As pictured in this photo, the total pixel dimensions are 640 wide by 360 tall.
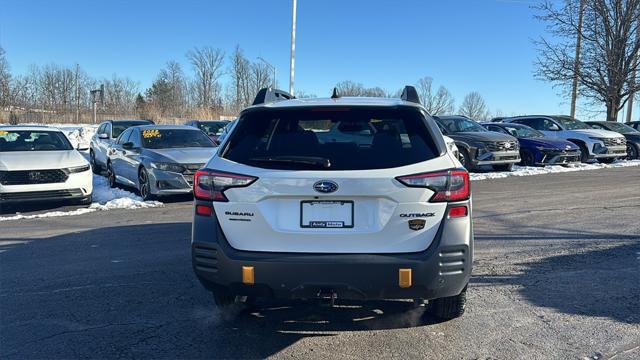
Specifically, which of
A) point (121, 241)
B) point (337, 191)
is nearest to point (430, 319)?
point (337, 191)

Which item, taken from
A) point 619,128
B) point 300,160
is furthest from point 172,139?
point 619,128

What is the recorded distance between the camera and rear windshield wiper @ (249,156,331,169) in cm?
327

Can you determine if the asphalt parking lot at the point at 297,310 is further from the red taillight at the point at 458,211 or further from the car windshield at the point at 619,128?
→ the car windshield at the point at 619,128

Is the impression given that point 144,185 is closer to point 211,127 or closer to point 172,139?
point 172,139

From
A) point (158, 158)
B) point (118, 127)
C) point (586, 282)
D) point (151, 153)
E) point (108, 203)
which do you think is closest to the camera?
point (586, 282)

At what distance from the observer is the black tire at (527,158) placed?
17141 mm

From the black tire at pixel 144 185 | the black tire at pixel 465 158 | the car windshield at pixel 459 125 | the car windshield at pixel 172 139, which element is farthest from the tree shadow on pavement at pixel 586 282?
the car windshield at pixel 459 125

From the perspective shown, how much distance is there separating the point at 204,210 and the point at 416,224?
1399 mm

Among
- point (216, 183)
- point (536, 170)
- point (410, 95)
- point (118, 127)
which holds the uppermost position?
point (410, 95)

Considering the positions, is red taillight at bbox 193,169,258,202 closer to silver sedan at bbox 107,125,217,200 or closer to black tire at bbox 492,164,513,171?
silver sedan at bbox 107,125,217,200

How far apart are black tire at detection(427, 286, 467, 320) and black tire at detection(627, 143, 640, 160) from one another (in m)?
20.8

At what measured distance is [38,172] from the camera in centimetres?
903

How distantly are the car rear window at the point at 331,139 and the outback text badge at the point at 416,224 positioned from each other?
0.37 metres

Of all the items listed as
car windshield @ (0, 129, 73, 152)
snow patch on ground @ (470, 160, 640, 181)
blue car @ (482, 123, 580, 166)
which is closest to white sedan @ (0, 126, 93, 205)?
car windshield @ (0, 129, 73, 152)
